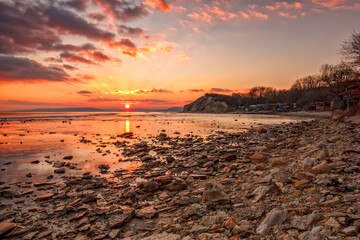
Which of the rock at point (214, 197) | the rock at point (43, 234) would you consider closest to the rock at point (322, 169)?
the rock at point (214, 197)

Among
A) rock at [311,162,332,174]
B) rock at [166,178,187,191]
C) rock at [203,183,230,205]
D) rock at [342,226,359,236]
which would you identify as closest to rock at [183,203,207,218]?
rock at [203,183,230,205]

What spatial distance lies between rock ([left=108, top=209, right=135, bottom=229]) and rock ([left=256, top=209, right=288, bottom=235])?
2928mm

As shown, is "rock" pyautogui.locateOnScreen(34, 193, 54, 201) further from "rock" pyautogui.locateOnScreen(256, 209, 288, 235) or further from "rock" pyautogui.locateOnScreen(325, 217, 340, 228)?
"rock" pyautogui.locateOnScreen(325, 217, 340, 228)

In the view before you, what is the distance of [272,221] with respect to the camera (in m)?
→ 3.45

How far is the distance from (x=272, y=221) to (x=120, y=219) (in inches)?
131

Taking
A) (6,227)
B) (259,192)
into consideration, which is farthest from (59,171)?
(259,192)

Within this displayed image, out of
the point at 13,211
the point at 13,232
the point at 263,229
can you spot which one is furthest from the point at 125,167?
the point at 263,229

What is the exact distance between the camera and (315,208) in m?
3.62

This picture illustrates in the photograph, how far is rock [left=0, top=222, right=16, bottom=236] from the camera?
4.23 meters

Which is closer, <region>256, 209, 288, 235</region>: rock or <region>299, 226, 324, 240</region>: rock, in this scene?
<region>299, 226, 324, 240</region>: rock

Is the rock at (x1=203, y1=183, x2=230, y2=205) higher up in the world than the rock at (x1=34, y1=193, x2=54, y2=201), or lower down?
higher up

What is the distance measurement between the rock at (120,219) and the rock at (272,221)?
2928mm

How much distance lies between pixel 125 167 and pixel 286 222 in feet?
24.5

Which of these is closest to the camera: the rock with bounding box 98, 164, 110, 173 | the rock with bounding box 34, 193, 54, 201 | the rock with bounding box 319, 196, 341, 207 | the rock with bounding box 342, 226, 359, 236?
the rock with bounding box 342, 226, 359, 236
